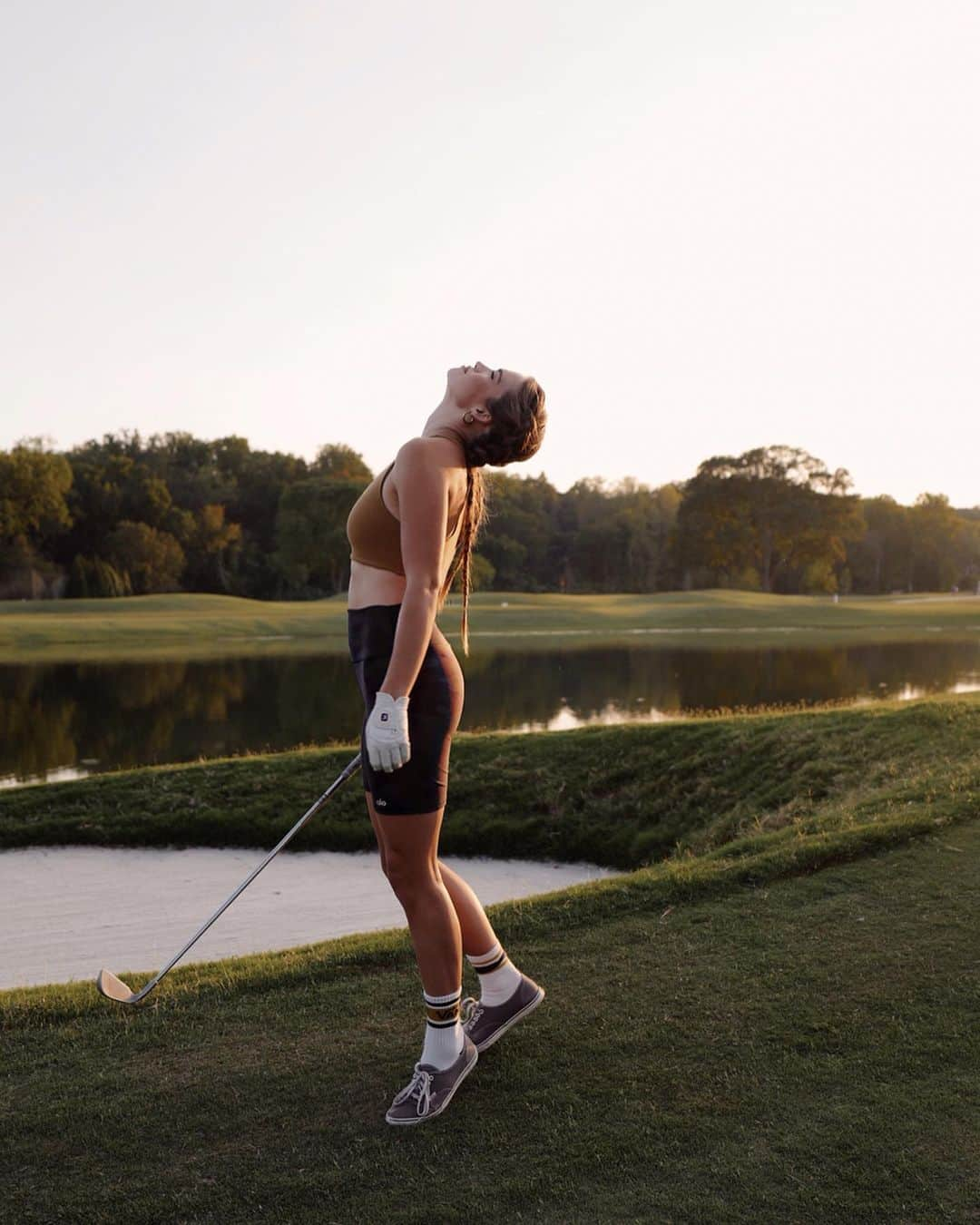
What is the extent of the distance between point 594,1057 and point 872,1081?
819mm

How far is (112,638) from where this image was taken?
3650 cm

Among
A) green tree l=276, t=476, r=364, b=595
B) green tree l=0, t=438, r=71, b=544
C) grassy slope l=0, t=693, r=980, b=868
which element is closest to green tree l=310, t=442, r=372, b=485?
green tree l=276, t=476, r=364, b=595

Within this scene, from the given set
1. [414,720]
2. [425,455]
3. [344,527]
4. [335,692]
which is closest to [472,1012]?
[414,720]

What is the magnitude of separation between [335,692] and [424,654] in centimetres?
1882

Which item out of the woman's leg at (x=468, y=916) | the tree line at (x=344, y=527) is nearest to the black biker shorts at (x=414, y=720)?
the woman's leg at (x=468, y=916)

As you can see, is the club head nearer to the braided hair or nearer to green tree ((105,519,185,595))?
the braided hair

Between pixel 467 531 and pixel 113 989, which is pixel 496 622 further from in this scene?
pixel 467 531

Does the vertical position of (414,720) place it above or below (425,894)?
above

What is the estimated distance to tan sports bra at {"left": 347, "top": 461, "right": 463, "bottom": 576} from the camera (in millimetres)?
3385

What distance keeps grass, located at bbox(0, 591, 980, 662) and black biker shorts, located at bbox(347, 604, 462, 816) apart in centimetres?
2863

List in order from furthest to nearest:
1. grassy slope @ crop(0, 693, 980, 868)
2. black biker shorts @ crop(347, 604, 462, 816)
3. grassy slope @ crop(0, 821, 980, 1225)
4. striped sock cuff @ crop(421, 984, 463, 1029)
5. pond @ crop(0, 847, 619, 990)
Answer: grassy slope @ crop(0, 693, 980, 868)
pond @ crop(0, 847, 619, 990)
striped sock cuff @ crop(421, 984, 463, 1029)
black biker shorts @ crop(347, 604, 462, 816)
grassy slope @ crop(0, 821, 980, 1225)

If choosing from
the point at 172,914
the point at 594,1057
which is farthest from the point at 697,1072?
the point at 172,914

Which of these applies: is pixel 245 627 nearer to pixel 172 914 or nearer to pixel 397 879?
pixel 172 914

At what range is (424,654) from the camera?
10.6 feet
